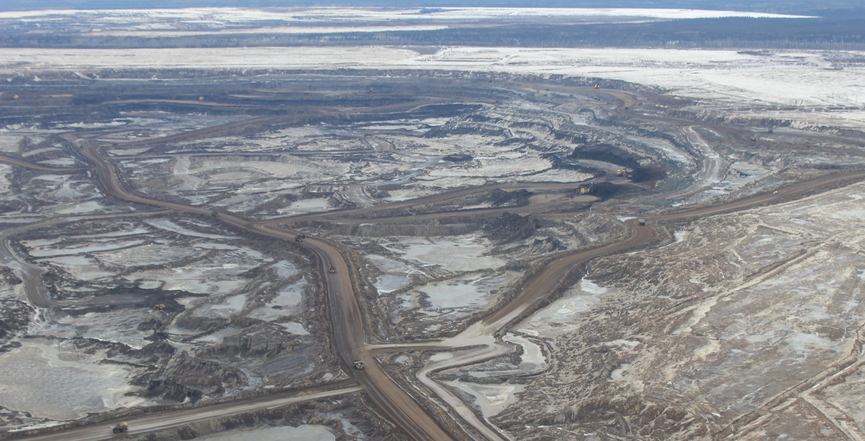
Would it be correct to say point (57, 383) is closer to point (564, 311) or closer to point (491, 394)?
point (491, 394)

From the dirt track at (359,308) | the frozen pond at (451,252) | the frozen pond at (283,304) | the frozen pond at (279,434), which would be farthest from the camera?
the frozen pond at (451,252)

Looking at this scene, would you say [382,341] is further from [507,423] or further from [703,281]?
[703,281]

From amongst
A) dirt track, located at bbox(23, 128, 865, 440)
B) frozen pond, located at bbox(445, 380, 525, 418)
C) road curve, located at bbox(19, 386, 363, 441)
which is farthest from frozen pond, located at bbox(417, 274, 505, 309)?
road curve, located at bbox(19, 386, 363, 441)

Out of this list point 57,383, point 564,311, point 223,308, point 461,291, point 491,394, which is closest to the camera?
point 491,394

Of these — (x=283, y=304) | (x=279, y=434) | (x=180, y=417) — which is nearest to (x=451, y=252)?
(x=283, y=304)

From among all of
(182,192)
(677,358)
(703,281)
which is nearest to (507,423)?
(677,358)

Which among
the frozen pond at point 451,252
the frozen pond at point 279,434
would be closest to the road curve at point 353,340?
the frozen pond at point 279,434

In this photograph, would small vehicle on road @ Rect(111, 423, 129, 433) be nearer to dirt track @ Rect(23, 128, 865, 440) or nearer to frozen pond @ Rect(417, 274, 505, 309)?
dirt track @ Rect(23, 128, 865, 440)

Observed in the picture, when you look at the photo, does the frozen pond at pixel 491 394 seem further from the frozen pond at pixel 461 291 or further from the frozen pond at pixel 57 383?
the frozen pond at pixel 57 383

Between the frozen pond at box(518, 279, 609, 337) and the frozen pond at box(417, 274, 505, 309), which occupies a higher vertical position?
the frozen pond at box(518, 279, 609, 337)
